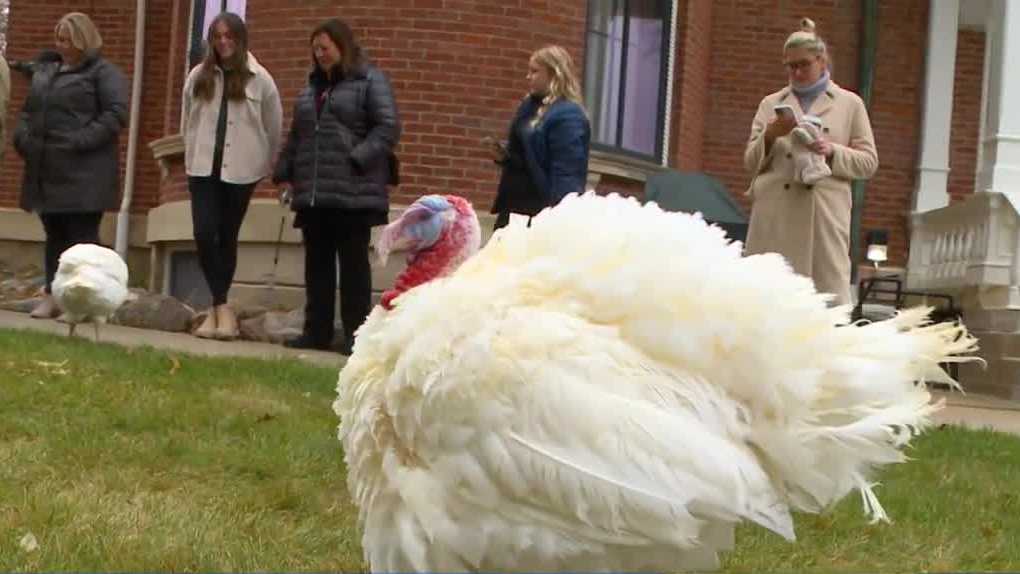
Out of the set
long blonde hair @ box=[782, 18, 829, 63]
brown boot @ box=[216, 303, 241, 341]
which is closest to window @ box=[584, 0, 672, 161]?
brown boot @ box=[216, 303, 241, 341]

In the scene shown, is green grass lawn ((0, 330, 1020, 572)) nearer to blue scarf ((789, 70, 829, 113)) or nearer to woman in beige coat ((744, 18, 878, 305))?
woman in beige coat ((744, 18, 878, 305))

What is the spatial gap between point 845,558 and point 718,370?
1746 mm

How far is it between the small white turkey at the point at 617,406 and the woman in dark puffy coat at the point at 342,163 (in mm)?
5195

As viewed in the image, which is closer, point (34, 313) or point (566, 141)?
point (566, 141)

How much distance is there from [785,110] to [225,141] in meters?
3.95

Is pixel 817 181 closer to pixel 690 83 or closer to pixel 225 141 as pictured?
pixel 225 141

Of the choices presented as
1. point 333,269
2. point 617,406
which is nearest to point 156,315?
point 333,269

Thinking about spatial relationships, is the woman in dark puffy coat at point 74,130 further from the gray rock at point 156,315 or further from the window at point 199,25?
the window at point 199,25

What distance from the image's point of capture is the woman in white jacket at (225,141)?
29.8 feet

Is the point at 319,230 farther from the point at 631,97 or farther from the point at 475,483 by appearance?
the point at 475,483

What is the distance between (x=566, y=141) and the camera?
782 centimetres

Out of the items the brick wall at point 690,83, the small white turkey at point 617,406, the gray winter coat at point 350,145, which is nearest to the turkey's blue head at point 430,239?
the small white turkey at point 617,406

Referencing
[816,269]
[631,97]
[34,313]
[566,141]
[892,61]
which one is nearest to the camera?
[816,269]

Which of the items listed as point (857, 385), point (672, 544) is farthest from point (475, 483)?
point (857, 385)
